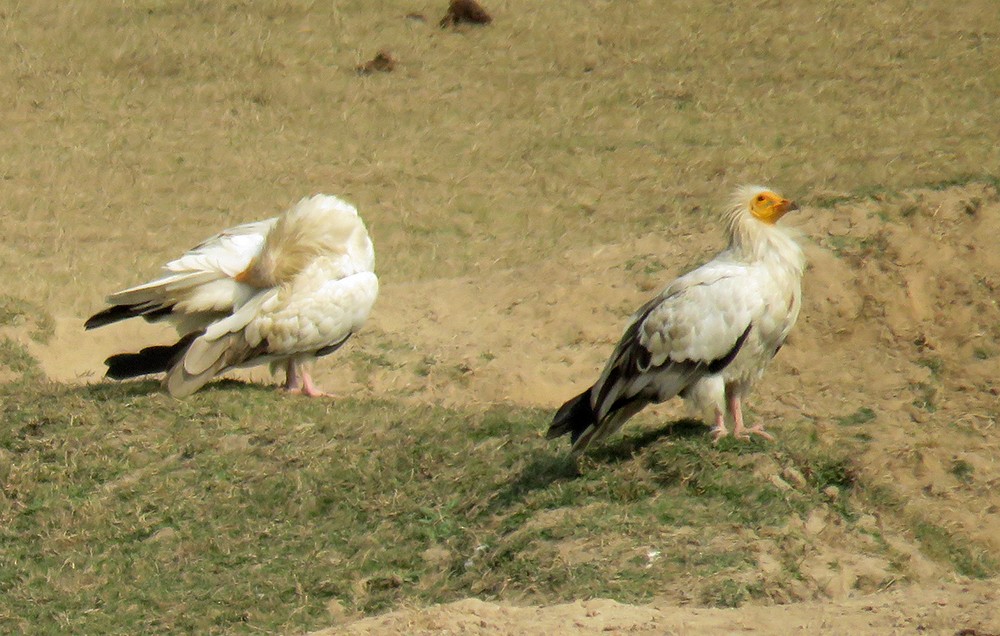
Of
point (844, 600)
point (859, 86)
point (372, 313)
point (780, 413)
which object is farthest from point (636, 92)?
→ point (844, 600)

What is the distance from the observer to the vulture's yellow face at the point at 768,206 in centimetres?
685

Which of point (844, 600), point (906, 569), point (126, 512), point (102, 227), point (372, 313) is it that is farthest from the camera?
point (102, 227)

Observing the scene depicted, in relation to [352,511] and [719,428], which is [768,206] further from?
[352,511]

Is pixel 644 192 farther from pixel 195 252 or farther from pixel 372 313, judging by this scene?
pixel 195 252

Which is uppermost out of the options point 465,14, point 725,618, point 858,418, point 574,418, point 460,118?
point 465,14

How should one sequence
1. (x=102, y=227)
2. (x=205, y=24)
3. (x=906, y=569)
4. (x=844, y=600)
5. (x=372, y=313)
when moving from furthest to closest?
1. (x=205, y=24)
2. (x=102, y=227)
3. (x=372, y=313)
4. (x=906, y=569)
5. (x=844, y=600)

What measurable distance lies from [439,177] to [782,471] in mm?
6999

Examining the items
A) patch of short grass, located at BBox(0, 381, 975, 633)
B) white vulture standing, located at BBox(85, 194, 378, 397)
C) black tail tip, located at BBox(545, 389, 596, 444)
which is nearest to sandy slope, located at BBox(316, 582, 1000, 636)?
patch of short grass, located at BBox(0, 381, 975, 633)

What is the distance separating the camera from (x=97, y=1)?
16328mm

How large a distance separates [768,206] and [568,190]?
5498 millimetres

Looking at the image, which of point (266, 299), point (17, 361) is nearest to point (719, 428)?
point (266, 299)

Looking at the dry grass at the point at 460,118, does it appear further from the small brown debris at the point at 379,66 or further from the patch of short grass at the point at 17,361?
the patch of short grass at the point at 17,361

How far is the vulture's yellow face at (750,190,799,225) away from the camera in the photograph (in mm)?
6848

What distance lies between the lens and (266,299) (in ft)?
27.1
